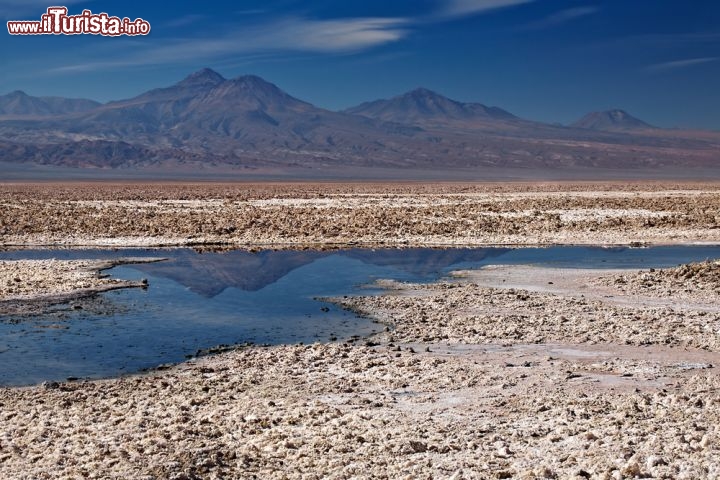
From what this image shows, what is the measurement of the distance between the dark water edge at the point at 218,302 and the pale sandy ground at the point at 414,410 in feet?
3.97

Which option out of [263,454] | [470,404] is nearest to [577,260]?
[470,404]

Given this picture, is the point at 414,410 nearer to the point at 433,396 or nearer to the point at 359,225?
the point at 433,396

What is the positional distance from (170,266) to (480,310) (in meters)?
10.2

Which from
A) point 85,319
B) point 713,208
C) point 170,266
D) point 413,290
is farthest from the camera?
point 713,208

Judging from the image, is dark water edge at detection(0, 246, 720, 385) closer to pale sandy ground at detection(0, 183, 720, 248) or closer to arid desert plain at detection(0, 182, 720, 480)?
arid desert plain at detection(0, 182, 720, 480)

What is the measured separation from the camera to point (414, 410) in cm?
879

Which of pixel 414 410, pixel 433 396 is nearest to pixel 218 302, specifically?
pixel 433 396

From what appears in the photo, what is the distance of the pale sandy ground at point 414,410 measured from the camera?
23.6 ft

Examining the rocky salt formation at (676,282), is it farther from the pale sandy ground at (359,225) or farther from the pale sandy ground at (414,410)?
the pale sandy ground at (359,225)

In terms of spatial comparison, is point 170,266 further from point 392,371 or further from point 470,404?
point 470,404

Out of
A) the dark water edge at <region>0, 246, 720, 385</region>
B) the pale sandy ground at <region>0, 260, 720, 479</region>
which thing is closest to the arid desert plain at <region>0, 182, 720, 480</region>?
the pale sandy ground at <region>0, 260, 720, 479</region>

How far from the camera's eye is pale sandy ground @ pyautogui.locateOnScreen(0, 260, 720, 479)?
7.19 m

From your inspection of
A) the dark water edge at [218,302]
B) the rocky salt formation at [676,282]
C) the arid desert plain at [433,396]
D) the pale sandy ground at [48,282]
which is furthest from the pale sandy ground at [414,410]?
the pale sandy ground at [48,282]

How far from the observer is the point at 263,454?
7.55 metres
